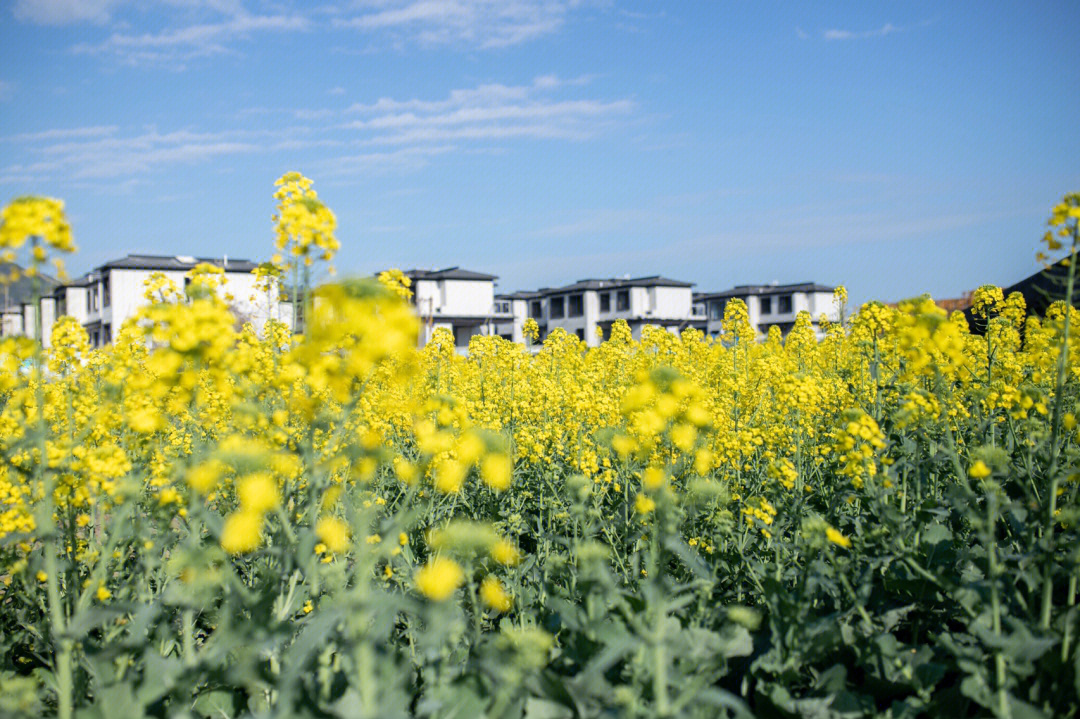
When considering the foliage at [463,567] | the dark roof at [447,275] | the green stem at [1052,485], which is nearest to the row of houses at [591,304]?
the dark roof at [447,275]

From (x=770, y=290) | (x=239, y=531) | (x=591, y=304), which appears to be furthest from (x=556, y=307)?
(x=239, y=531)

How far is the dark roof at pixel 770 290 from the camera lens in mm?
63344

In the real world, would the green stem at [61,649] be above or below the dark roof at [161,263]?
below

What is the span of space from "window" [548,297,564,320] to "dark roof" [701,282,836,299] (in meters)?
15.8

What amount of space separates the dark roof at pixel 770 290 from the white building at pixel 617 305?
24.9 ft

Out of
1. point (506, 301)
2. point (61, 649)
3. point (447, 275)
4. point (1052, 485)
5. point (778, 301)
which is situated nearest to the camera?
point (61, 649)

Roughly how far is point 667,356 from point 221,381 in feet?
24.9

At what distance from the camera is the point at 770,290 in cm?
6500

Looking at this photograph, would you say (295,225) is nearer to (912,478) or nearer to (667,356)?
(912,478)

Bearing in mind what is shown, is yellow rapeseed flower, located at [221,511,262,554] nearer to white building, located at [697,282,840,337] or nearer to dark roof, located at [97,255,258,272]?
dark roof, located at [97,255,258,272]

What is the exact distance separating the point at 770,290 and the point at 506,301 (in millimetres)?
23711

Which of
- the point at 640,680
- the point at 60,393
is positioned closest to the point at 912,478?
the point at 640,680

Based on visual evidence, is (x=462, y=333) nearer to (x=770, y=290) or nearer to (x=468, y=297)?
(x=468, y=297)

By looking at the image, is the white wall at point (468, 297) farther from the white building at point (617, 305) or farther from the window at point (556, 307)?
the window at point (556, 307)
